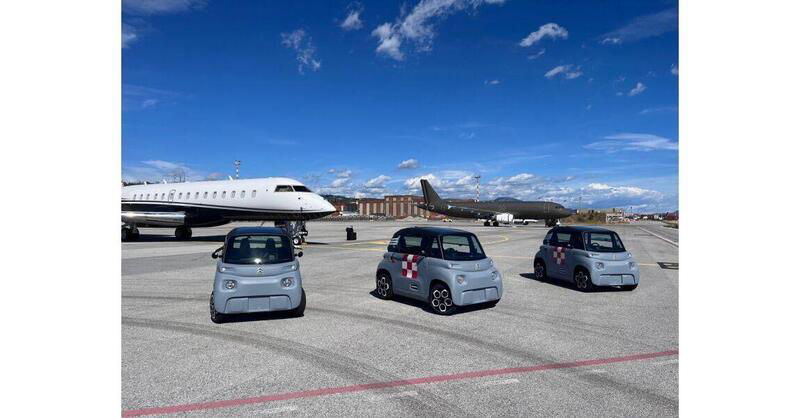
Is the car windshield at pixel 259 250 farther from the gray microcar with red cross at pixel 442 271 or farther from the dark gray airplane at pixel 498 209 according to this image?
the dark gray airplane at pixel 498 209

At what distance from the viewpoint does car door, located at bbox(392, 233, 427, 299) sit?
10.2 metres

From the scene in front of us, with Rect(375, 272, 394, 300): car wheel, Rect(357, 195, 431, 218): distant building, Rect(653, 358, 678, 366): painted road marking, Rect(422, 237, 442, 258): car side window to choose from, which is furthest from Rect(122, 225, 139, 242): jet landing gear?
Rect(357, 195, 431, 218): distant building

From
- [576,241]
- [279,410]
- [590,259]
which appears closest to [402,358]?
[279,410]

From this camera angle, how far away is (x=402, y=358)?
6789 millimetres

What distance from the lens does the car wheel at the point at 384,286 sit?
11.1 m

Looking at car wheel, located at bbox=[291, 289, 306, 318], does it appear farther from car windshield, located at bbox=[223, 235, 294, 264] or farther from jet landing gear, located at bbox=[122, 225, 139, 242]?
jet landing gear, located at bbox=[122, 225, 139, 242]

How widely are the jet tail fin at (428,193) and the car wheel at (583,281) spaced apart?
219ft

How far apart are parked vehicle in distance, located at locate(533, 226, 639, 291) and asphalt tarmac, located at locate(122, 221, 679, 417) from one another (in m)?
0.73

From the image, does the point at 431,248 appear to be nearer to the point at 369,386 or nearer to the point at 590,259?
the point at 369,386

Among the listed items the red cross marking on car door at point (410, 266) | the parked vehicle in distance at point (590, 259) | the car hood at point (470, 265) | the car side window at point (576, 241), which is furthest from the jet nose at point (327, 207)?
the car hood at point (470, 265)

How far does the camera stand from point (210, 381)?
5.92m
